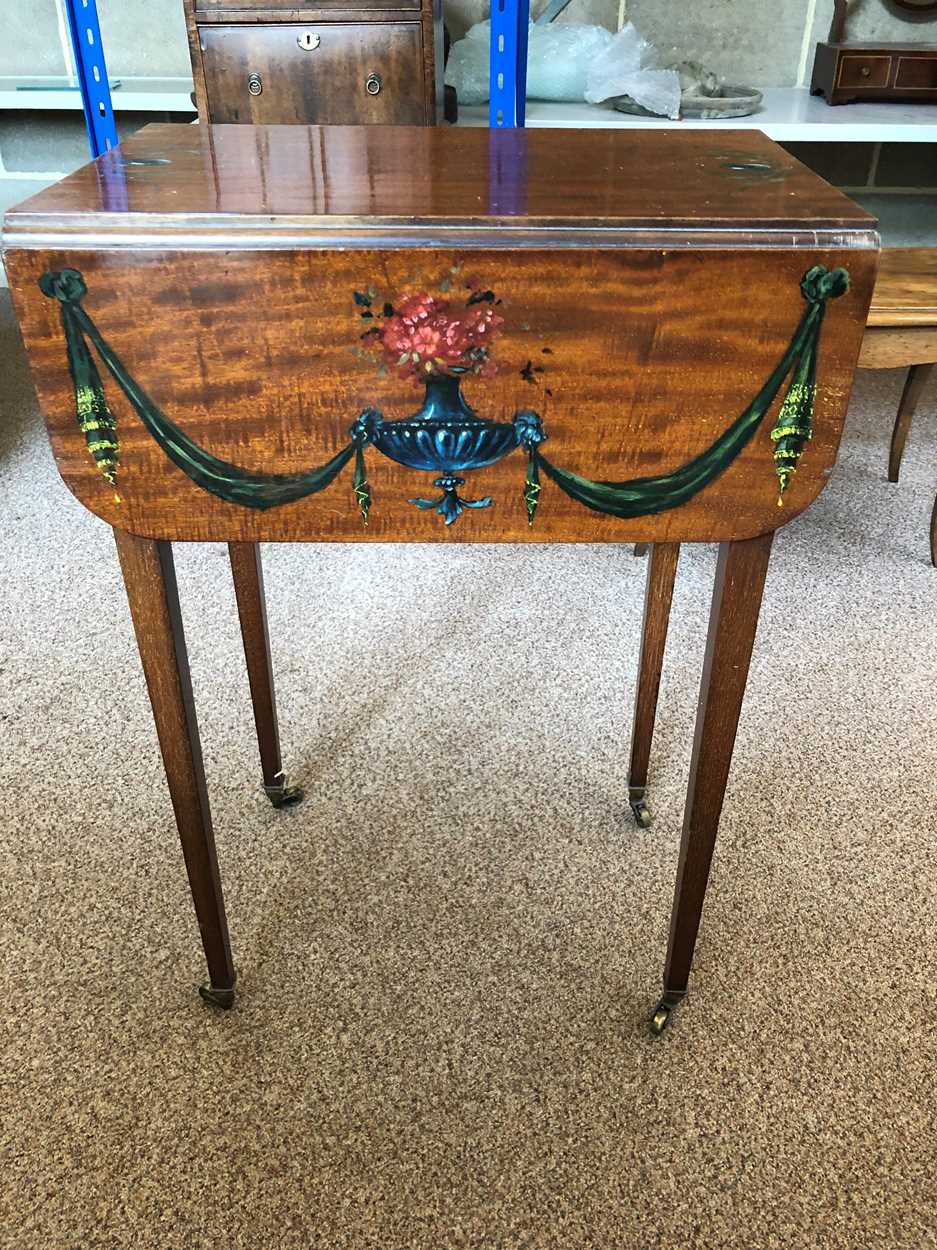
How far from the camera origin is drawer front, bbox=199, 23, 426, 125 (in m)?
2.41

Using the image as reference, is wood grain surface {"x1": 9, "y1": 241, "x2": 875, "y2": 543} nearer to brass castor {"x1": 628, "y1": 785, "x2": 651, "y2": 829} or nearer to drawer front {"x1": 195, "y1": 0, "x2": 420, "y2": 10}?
brass castor {"x1": 628, "y1": 785, "x2": 651, "y2": 829}

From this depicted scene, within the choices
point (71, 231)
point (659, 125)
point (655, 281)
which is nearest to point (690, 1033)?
point (655, 281)

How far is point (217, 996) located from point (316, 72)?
2049mm

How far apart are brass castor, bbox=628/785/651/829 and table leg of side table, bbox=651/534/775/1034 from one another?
1.12 ft

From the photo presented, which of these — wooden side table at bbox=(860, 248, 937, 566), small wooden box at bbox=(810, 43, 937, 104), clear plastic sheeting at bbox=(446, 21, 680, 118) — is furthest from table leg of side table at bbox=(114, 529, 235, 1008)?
small wooden box at bbox=(810, 43, 937, 104)

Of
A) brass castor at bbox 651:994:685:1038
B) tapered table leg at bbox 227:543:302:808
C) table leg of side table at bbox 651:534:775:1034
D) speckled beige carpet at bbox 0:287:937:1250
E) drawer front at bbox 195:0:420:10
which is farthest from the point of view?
drawer front at bbox 195:0:420:10

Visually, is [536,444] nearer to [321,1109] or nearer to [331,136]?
[331,136]

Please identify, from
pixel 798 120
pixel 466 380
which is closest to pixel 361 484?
pixel 466 380

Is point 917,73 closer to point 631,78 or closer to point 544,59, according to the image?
point 631,78

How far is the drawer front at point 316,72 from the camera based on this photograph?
2.41m

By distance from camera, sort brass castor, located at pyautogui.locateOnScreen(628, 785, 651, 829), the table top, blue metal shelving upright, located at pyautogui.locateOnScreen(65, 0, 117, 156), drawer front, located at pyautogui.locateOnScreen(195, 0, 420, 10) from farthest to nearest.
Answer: blue metal shelving upright, located at pyautogui.locateOnScreen(65, 0, 117, 156) < drawer front, located at pyautogui.locateOnScreen(195, 0, 420, 10) < the table top < brass castor, located at pyautogui.locateOnScreen(628, 785, 651, 829)

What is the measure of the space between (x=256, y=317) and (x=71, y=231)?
0.50 feet

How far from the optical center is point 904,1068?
1.25m

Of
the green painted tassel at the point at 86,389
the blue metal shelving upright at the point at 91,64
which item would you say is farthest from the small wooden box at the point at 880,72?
the green painted tassel at the point at 86,389
